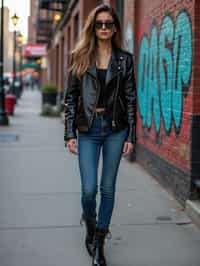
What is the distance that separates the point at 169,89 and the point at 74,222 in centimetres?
231

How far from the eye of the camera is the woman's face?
4.34 metres

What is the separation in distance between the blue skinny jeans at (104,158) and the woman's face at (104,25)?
68 centimetres

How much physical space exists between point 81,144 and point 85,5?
41.3ft

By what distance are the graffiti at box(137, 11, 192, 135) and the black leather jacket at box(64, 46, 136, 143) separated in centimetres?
183

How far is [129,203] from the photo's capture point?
6.63m

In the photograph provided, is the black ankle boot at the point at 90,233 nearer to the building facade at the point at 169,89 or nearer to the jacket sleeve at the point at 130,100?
the jacket sleeve at the point at 130,100

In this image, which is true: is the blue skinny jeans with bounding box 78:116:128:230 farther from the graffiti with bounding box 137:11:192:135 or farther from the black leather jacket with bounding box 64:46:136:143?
the graffiti with bounding box 137:11:192:135

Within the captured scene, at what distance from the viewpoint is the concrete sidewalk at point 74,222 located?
473 centimetres

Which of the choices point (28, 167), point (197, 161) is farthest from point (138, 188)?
point (28, 167)

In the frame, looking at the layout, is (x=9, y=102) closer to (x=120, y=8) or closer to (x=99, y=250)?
(x=120, y=8)

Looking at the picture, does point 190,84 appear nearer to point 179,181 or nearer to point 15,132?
point 179,181

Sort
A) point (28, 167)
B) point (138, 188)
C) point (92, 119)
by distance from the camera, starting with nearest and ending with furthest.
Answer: point (92, 119), point (138, 188), point (28, 167)

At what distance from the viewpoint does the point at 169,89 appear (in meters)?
7.06

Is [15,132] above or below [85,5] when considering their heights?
below
